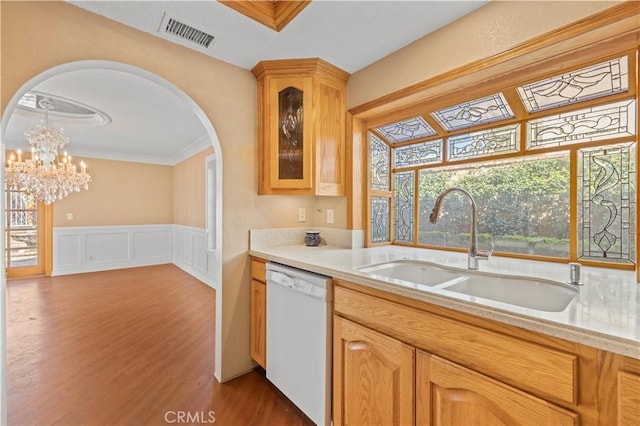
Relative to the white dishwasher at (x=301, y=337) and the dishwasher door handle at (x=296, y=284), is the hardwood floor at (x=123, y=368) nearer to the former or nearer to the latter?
the white dishwasher at (x=301, y=337)

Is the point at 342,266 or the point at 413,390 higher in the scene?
the point at 342,266

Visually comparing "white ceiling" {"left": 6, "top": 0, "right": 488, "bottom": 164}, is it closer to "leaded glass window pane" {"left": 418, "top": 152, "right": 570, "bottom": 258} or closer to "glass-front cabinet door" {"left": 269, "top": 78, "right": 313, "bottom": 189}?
"glass-front cabinet door" {"left": 269, "top": 78, "right": 313, "bottom": 189}

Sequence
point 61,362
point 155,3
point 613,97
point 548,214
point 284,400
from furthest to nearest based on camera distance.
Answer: point 61,362, point 284,400, point 548,214, point 155,3, point 613,97

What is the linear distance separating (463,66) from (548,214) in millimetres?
954

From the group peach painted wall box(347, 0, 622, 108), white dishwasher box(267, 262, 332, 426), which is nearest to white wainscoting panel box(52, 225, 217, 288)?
white dishwasher box(267, 262, 332, 426)

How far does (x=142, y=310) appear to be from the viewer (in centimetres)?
328

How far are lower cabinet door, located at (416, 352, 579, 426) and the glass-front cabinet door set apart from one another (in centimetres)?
136

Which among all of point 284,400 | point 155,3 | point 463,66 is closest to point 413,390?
point 284,400

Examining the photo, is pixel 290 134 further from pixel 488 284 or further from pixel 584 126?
pixel 584 126

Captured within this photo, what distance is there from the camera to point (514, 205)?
64.4 inches

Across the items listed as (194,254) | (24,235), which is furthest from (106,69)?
(24,235)

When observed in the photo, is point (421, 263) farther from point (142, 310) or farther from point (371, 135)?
point (142, 310)

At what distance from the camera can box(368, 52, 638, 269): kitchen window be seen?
1313 millimetres

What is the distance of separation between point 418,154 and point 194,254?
4393mm
